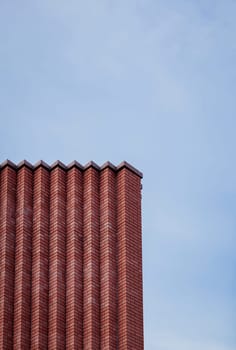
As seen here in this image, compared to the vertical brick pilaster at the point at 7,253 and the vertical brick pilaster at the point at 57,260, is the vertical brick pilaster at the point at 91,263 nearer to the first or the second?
the vertical brick pilaster at the point at 57,260

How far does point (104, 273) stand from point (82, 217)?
1.84 m

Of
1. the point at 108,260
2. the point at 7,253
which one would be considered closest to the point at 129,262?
the point at 108,260

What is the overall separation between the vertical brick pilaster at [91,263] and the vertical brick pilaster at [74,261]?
116 mm

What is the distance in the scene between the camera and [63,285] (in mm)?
29516

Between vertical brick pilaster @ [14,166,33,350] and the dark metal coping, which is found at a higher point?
the dark metal coping

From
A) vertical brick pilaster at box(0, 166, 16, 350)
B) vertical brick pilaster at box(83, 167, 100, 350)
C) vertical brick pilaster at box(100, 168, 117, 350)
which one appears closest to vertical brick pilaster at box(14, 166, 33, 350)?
vertical brick pilaster at box(0, 166, 16, 350)

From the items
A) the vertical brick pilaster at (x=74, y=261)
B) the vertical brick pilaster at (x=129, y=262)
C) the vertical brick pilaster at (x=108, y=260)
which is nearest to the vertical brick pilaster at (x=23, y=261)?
the vertical brick pilaster at (x=74, y=261)

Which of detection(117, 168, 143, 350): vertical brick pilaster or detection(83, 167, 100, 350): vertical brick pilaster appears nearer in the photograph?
detection(83, 167, 100, 350): vertical brick pilaster

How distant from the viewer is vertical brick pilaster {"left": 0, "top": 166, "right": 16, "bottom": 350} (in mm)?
28781

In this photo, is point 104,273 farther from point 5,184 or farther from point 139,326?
point 5,184

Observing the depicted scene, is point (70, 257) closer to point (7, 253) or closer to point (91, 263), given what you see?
point (91, 263)

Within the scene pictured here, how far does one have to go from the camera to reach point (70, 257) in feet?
98.0

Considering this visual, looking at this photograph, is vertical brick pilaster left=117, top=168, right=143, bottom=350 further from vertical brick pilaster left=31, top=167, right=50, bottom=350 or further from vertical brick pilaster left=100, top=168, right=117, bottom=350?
vertical brick pilaster left=31, top=167, right=50, bottom=350

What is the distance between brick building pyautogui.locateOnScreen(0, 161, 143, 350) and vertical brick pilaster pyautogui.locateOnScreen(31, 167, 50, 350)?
28mm
